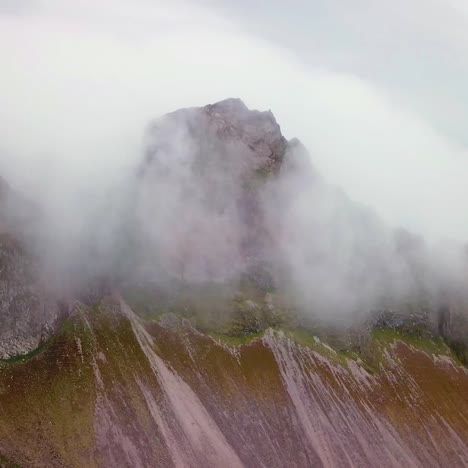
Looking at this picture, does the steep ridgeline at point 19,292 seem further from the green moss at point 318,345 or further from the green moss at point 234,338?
the green moss at point 318,345

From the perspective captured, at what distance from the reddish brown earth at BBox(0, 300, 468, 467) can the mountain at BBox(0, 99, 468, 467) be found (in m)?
0.36

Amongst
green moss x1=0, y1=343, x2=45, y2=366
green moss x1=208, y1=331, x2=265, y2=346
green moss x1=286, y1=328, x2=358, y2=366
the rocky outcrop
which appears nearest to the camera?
green moss x1=0, y1=343, x2=45, y2=366

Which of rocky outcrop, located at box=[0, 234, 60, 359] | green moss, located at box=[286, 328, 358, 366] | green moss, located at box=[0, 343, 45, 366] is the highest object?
green moss, located at box=[286, 328, 358, 366]

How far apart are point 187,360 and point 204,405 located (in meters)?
15.6

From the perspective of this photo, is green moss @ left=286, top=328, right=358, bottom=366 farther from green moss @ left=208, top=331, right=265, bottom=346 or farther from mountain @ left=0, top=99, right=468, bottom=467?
green moss @ left=208, top=331, right=265, bottom=346

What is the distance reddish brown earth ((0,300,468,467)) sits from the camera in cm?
11744

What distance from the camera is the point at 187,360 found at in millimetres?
150750

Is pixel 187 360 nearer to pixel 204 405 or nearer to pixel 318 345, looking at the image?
pixel 204 405

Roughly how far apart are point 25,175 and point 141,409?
86.6 metres

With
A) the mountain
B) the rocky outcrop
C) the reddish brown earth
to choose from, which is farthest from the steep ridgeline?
the reddish brown earth

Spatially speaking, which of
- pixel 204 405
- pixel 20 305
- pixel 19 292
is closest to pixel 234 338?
pixel 204 405

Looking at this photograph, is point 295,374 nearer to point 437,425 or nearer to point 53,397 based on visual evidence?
point 437,425

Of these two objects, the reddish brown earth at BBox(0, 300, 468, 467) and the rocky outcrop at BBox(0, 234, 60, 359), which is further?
the rocky outcrop at BBox(0, 234, 60, 359)

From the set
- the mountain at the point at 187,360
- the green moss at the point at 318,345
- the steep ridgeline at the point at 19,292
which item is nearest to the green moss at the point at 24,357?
the mountain at the point at 187,360
